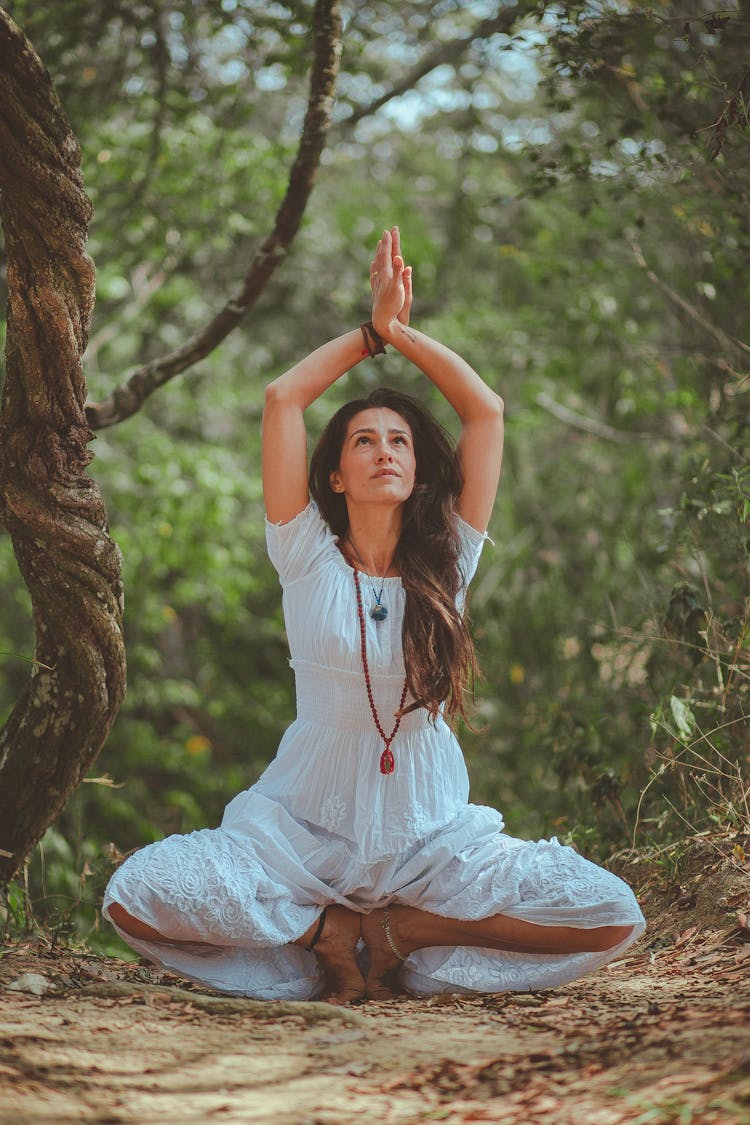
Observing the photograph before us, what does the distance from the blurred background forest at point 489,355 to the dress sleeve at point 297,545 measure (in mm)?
1129

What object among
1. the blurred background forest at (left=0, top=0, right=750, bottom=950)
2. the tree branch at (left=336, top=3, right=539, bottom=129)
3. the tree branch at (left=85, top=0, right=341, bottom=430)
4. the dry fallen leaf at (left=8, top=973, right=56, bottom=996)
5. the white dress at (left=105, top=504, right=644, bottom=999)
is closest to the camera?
the dry fallen leaf at (left=8, top=973, right=56, bottom=996)

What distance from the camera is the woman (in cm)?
287

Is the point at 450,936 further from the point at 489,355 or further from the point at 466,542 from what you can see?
the point at 489,355

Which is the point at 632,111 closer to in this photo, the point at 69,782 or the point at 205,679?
the point at 69,782

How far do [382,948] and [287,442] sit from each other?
4.60 feet

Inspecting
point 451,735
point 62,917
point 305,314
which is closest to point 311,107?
point 451,735

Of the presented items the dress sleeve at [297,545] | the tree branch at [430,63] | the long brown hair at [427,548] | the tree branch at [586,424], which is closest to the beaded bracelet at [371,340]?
the long brown hair at [427,548]

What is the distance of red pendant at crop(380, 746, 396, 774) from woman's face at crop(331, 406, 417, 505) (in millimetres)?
711

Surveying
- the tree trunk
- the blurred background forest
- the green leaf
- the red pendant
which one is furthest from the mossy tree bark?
the green leaf

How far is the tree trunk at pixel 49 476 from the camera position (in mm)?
2883

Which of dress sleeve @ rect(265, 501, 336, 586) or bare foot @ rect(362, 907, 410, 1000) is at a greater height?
dress sleeve @ rect(265, 501, 336, 586)

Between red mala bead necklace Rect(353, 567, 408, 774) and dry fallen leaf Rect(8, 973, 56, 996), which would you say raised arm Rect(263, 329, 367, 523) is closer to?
red mala bead necklace Rect(353, 567, 408, 774)

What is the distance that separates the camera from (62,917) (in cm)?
363

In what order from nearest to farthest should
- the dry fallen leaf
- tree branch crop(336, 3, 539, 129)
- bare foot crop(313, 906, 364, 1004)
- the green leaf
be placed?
the dry fallen leaf < bare foot crop(313, 906, 364, 1004) < the green leaf < tree branch crop(336, 3, 539, 129)
